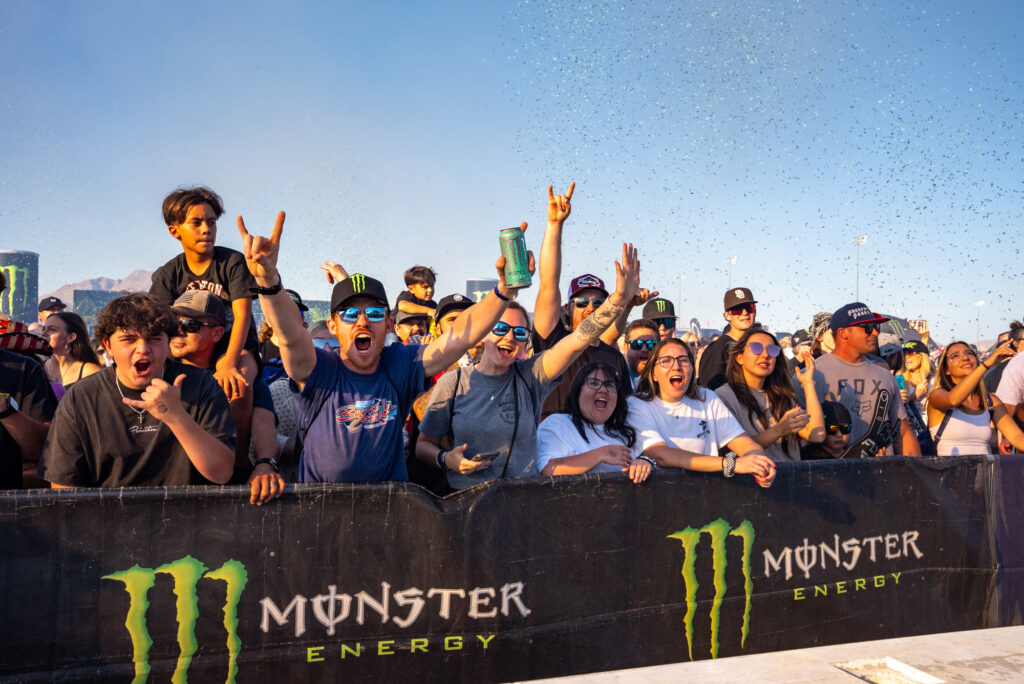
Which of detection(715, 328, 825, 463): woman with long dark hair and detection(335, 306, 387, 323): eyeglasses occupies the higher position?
detection(335, 306, 387, 323): eyeglasses

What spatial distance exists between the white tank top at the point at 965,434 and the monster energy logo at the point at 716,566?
3287mm

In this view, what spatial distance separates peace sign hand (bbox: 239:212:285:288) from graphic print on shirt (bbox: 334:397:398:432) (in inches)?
28.7

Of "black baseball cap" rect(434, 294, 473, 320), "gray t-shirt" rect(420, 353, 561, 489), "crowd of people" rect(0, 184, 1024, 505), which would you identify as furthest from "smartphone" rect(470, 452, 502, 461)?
"black baseball cap" rect(434, 294, 473, 320)

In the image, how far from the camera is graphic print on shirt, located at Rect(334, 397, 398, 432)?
3.59 meters

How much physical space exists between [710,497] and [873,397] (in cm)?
213

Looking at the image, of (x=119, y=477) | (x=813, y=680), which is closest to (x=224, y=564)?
(x=119, y=477)

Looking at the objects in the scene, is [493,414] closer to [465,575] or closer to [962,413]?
[465,575]

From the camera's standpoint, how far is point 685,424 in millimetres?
4457

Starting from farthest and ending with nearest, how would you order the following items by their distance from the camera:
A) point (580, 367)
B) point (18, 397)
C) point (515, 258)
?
1. point (580, 367)
2. point (515, 258)
3. point (18, 397)

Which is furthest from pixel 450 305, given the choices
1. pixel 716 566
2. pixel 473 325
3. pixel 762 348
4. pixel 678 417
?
pixel 716 566

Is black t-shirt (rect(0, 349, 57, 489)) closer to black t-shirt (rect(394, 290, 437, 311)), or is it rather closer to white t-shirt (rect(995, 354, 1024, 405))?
black t-shirt (rect(394, 290, 437, 311))

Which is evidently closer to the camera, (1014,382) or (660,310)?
(1014,382)

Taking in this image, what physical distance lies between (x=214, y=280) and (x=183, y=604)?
2.05 metres

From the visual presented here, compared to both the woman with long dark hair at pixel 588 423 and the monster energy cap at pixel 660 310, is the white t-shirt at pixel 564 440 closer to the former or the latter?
the woman with long dark hair at pixel 588 423
